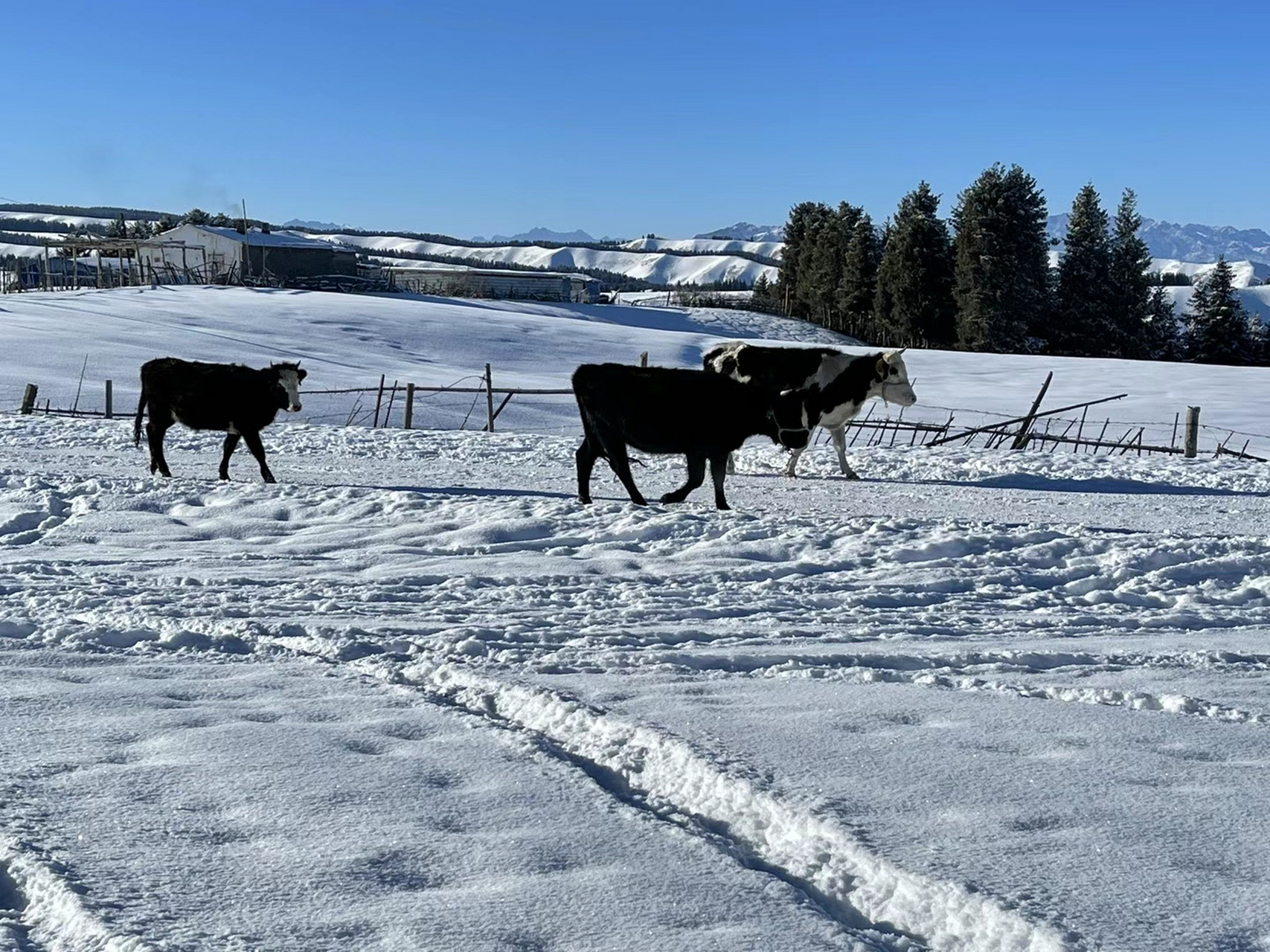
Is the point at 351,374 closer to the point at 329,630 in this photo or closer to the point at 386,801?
the point at 329,630

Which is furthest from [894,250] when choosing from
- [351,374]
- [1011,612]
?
[1011,612]

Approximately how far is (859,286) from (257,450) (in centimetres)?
5511

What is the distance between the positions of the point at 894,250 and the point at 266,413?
2010 inches

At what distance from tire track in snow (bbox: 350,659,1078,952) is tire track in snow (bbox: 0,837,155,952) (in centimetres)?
154

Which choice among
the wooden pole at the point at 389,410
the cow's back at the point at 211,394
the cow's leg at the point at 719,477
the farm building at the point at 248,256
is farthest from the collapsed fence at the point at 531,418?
the farm building at the point at 248,256

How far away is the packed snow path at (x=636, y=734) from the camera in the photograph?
9.87 ft

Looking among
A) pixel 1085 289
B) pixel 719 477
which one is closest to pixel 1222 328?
pixel 1085 289

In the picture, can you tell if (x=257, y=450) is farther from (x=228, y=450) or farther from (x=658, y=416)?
(x=658, y=416)

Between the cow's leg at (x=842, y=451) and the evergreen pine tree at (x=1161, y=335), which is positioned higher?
the evergreen pine tree at (x=1161, y=335)

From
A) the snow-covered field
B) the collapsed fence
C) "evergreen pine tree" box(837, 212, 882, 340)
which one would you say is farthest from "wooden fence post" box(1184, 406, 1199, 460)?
"evergreen pine tree" box(837, 212, 882, 340)

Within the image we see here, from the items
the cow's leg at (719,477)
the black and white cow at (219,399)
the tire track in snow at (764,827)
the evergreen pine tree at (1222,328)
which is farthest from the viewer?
the evergreen pine tree at (1222,328)

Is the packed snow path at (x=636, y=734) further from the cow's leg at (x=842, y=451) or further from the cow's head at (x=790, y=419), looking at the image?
the cow's leg at (x=842, y=451)

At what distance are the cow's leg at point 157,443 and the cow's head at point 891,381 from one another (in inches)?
299

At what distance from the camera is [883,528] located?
9.09 meters
